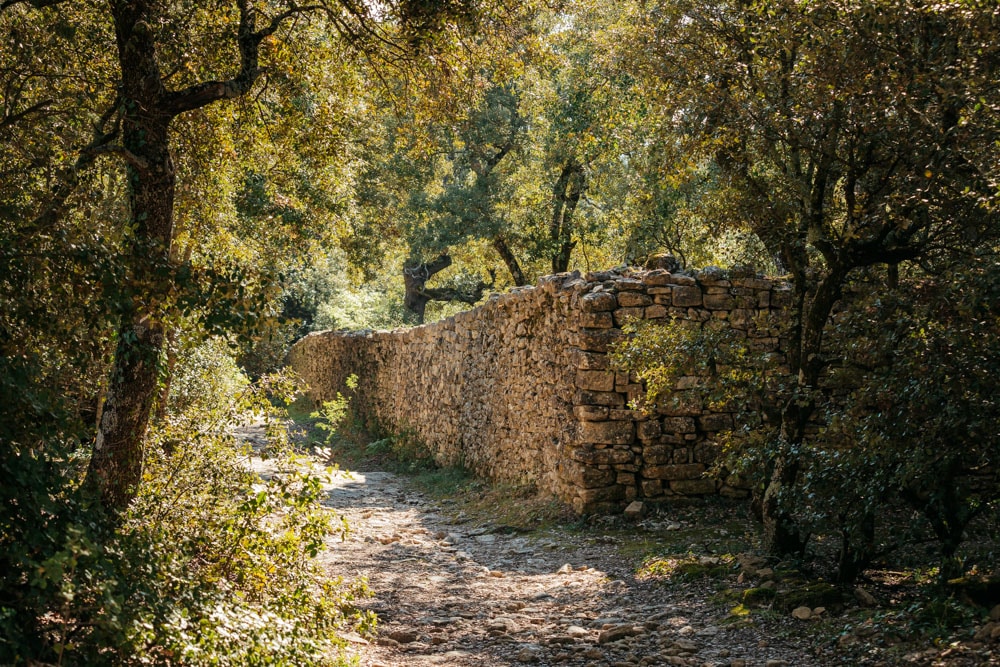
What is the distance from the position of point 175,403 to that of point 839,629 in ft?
23.8

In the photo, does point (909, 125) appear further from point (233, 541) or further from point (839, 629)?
point (233, 541)

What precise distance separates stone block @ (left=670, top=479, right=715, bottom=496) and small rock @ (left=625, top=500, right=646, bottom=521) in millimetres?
433

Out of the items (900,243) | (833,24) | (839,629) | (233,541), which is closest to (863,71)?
(833,24)

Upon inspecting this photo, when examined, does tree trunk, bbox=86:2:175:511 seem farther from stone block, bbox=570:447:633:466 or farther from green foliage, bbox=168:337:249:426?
stone block, bbox=570:447:633:466

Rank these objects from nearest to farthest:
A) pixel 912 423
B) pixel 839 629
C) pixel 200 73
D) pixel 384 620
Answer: pixel 912 423
pixel 839 629
pixel 384 620
pixel 200 73

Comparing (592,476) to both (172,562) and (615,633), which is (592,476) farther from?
(172,562)

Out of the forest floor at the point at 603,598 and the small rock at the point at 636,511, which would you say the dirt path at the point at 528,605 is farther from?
the small rock at the point at 636,511

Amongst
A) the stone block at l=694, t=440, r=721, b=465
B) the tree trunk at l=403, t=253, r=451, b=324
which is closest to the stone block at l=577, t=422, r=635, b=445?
the stone block at l=694, t=440, r=721, b=465

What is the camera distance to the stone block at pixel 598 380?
8.09m

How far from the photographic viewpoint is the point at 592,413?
806cm

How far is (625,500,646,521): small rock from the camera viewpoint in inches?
308

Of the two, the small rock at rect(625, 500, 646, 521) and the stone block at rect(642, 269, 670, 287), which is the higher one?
the stone block at rect(642, 269, 670, 287)

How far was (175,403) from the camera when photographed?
29.3 ft

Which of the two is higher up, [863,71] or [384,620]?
[863,71]
